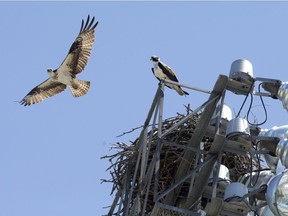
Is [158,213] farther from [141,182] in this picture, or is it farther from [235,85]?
[235,85]

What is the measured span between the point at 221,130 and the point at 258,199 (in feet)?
3.59

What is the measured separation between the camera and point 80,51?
16.6 metres

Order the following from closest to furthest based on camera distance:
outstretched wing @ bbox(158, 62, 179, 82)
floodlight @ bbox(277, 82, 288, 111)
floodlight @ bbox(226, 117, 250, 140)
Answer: floodlight @ bbox(277, 82, 288, 111)
floodlight @ bbox(226, 117, 250, 140)
outstretched wing @ bbox(158, 62, 179, 82)

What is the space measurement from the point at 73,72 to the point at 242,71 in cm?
746

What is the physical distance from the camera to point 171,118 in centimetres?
1182

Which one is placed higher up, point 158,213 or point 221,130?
point 221,130

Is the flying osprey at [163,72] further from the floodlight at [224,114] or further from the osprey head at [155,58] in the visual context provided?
the floodlight at [224,114]

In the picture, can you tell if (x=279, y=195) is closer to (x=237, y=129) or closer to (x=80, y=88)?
(x=237, y=129)

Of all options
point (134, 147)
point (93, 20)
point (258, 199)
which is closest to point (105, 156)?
point (134, 147)

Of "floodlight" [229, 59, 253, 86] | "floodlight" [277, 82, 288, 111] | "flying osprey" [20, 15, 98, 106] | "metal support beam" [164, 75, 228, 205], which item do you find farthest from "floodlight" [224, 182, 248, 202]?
"flying osprey" [20, 15, 98, 106]

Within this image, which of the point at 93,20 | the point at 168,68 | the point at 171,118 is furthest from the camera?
the point at 93,20

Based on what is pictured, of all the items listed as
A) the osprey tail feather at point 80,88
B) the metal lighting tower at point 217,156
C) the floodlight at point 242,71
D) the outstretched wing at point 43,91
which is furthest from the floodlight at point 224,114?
the outstretched wing at point 43,91

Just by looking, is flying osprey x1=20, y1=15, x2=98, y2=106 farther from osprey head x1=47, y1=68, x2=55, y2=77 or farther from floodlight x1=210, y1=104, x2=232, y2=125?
floodlight x1=210, y1=104, x2=232, y2=125

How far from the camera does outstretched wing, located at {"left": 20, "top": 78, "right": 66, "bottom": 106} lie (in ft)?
57.2
